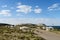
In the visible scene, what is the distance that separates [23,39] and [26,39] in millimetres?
418

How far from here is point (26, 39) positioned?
57.3 ft

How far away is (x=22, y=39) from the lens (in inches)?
693

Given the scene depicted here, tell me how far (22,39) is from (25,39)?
1.46 feet

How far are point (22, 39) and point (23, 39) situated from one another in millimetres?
130

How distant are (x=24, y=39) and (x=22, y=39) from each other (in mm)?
301

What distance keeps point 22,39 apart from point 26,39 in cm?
54

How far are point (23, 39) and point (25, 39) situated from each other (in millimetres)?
347

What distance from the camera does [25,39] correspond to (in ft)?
57.1

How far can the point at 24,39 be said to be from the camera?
1745 cm

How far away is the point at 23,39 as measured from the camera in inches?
693

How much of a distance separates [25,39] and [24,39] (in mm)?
145

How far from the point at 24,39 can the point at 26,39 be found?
258 mm
